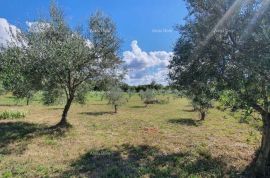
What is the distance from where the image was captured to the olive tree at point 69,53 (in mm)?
24422

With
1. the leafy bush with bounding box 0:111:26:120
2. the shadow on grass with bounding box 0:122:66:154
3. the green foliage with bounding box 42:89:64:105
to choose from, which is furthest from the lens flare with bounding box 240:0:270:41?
the leafy bush with bounding box 0:111:26:120

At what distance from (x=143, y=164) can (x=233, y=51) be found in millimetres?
7427

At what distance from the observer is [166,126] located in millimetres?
30812

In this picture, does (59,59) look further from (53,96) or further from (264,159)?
(264,159)

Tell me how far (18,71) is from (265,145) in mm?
18586

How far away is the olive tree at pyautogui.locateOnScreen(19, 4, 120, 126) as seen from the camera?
24.4m

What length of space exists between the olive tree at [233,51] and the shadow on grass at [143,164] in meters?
2.64

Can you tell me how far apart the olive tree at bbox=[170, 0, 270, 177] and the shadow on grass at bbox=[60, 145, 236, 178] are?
2.64 metres

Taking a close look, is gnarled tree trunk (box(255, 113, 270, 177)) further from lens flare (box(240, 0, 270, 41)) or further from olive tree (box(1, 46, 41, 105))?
olive tree (box(1, 46, 41, 105))

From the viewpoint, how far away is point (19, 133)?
2453 centimetres

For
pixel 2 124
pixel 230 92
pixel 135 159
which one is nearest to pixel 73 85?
pixel 2 124

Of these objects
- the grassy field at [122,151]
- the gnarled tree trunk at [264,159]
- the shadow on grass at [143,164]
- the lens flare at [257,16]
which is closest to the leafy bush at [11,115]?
the grassy field at [122,151]

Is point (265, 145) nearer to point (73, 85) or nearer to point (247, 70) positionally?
point (247, 70)

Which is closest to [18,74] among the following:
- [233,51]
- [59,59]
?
[59,59]
